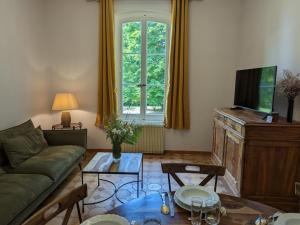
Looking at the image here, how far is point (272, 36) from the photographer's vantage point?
3.20 meters

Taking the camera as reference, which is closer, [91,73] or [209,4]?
[209,4]

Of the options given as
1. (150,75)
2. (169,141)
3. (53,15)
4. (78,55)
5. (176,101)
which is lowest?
(169,141)

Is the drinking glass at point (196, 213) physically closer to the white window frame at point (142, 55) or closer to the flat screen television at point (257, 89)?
the flat screen television at point (257, 89)

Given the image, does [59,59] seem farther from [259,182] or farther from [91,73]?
[259,182]

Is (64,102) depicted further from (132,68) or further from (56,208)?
(56,208)

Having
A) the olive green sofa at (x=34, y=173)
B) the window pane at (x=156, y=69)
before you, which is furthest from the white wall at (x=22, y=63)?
the window pane at (x=156, y=69)

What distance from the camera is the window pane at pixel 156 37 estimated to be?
176 inches

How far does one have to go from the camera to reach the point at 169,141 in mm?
4594

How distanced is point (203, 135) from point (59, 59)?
310cm

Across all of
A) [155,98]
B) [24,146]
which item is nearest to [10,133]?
[24,146]

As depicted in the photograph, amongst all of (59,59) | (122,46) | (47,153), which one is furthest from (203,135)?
(59,59)

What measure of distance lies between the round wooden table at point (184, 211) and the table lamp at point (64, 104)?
3126mm

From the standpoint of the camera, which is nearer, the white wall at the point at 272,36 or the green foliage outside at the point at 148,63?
the white wall at the point at 272,36

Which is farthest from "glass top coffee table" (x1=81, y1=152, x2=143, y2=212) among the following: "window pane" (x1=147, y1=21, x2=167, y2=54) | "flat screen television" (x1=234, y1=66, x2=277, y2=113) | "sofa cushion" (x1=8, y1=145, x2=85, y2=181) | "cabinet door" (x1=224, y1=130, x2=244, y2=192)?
"window pane" (x1=147, y1=21, x2=167, y2=54)
